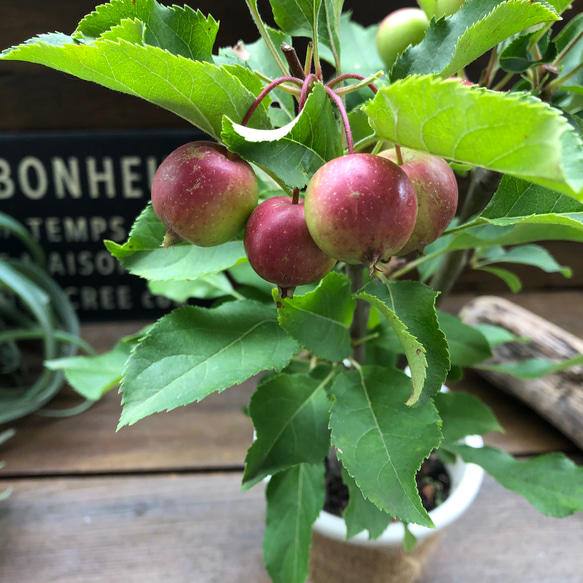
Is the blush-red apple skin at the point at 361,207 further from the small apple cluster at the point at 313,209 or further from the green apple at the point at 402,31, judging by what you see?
the green apple at the point at 402,31

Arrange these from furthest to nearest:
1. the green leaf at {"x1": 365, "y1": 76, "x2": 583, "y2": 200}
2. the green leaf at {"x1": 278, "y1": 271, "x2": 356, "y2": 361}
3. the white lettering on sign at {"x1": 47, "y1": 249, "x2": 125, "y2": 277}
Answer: the white lettering on sign at {"x1": 47, "y1": 249, "x2": 125, "y2": 277}, the green leaf at {"x1": 278, "y1": 271, "x2": 356, "y2": 361}, the green leaf at {"x1": 365, "y1": 76, "x2": 583, "y2": 200}

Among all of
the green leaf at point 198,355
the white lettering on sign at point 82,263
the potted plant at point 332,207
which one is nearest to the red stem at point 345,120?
the potted plant at point 332,207

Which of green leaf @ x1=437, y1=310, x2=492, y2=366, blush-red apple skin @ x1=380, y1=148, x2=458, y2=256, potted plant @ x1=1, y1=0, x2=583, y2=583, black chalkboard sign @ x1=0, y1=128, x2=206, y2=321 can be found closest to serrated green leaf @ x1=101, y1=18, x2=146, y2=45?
potted plant @ x1=1, y1=0, x2=583, y2=583

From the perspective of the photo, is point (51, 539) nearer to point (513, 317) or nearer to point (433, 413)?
point (433, 413)

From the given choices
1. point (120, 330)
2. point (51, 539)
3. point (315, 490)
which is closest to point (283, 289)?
point (315, 490)

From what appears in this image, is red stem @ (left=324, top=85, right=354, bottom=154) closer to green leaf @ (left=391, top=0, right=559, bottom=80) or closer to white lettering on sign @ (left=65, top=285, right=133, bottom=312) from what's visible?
green leaf @ (left=391, top=0, right=559, bottom=80)

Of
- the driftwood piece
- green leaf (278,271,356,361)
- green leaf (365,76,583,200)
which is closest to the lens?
green leaf (365,76,583,200)
